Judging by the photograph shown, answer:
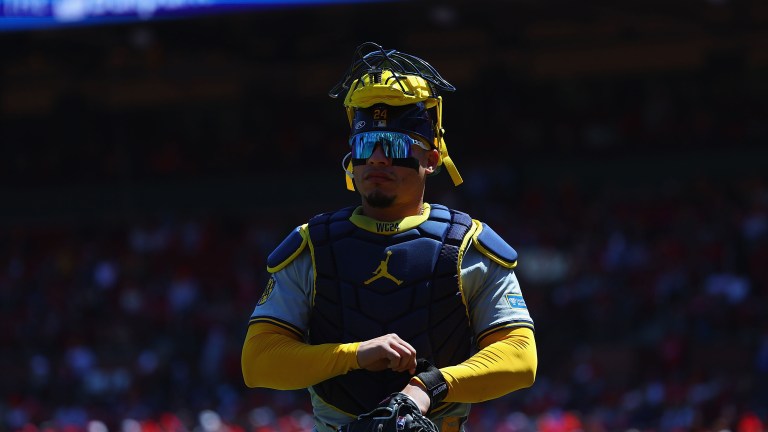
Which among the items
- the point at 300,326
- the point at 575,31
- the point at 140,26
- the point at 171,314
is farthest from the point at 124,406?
the point at 300,326

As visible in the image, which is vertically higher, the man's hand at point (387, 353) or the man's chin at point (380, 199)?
the man's chin at point (380, 199)

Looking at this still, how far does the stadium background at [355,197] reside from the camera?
13695mm

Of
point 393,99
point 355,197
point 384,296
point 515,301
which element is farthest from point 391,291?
point 355,197

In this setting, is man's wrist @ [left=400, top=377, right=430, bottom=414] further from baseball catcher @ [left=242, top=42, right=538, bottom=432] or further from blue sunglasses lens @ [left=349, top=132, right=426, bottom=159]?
blue sunglasses lens @ [left=349, top=132, right=426, bottom=159]

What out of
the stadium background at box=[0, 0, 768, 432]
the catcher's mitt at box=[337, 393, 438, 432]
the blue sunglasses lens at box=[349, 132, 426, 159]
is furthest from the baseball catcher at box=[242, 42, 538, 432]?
the stadium background at box=[0, 0, 768, 432]

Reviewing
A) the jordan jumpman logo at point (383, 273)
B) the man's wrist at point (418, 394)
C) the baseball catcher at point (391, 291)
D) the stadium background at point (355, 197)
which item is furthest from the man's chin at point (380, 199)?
the stadium background at point (355, 197)

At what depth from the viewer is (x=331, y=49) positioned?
2005 cm

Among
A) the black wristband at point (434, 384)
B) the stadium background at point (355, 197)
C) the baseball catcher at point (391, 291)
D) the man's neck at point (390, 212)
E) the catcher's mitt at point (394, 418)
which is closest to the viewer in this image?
the catcher's mitt at point (394, 418)

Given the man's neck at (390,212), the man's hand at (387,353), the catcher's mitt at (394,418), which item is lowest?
the catcher's mitt at (394,418)

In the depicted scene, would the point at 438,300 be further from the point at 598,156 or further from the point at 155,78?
the point at 155,78

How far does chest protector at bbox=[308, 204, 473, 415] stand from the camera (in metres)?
3.60

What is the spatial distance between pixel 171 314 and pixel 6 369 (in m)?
2.28

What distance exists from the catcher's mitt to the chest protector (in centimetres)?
22

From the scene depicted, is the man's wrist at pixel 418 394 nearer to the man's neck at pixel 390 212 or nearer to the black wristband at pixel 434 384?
the black wristband at pixel 434 384
